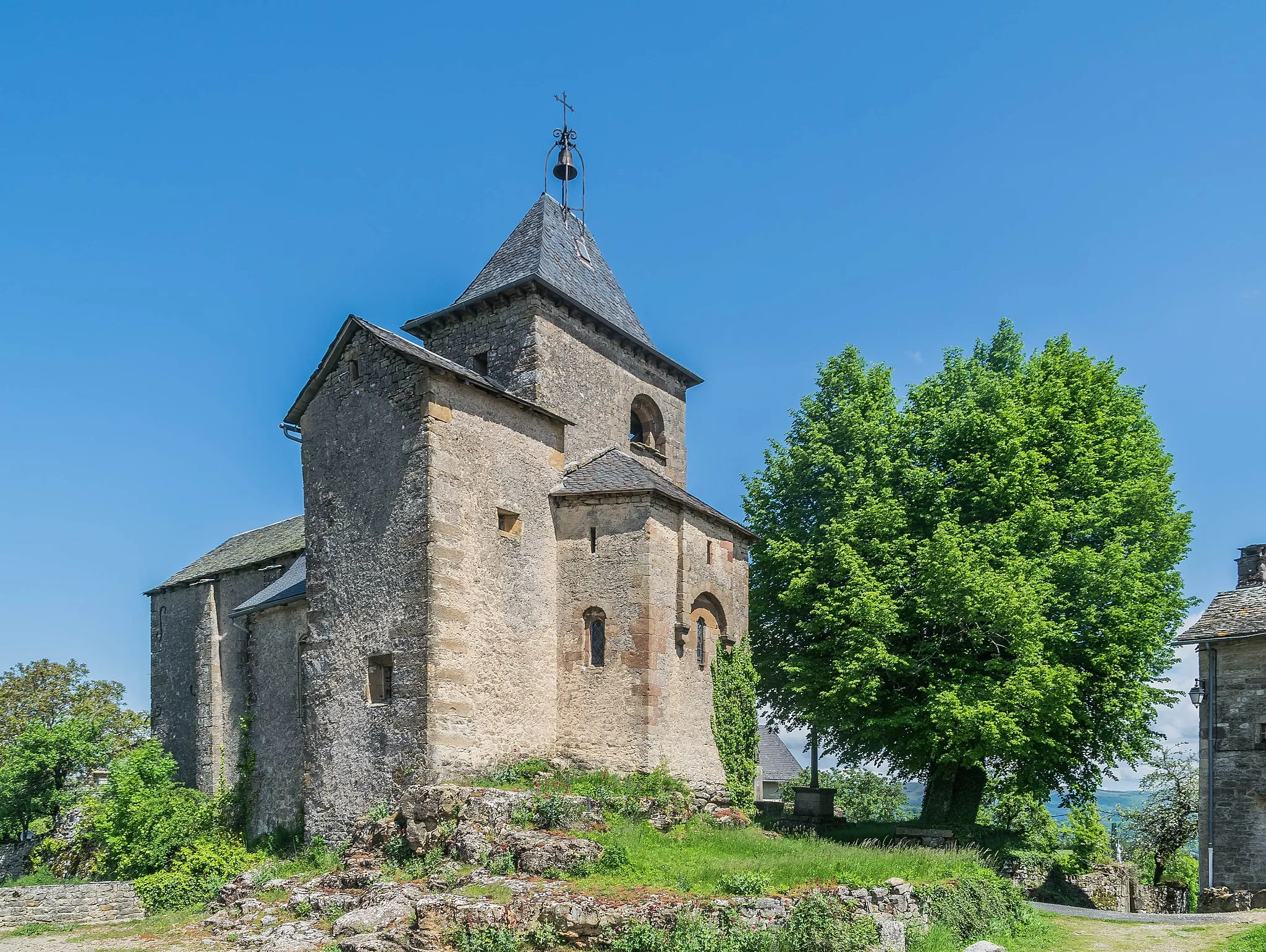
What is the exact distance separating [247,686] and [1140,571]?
2145 centimetres

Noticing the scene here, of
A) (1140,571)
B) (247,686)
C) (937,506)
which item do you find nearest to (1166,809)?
(1140,571)

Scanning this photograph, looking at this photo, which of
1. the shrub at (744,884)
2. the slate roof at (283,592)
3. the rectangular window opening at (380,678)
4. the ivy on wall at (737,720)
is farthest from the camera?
the slate roof at (283,592)

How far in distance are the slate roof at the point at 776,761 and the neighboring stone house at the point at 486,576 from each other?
101 feet

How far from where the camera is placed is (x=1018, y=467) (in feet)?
74.2

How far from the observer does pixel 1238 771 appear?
2417 centimetres

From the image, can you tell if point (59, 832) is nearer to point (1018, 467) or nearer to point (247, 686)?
point (247, 686)

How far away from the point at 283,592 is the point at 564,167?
1383 centimetres

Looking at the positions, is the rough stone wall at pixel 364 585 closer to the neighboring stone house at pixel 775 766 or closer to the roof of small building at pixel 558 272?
the roof of small building at pixel 558 272

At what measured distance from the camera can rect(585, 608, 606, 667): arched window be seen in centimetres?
2056

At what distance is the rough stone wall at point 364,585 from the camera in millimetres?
18984

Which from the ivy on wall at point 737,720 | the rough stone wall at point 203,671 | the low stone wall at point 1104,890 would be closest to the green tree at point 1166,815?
the low stone wall at point 1104,890

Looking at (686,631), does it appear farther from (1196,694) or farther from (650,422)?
(1196,694)

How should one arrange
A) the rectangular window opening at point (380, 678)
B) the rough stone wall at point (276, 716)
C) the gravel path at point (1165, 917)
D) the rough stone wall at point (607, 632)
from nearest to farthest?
the gravel path at point (1165, 917), the rectangular window opening at point (380, 678), the rough stone wall at point (607, 632), the rough stone wall at point (276, 716)

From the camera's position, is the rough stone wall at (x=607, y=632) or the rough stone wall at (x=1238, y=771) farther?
the rough stone wall at (x=1238, y=771)
